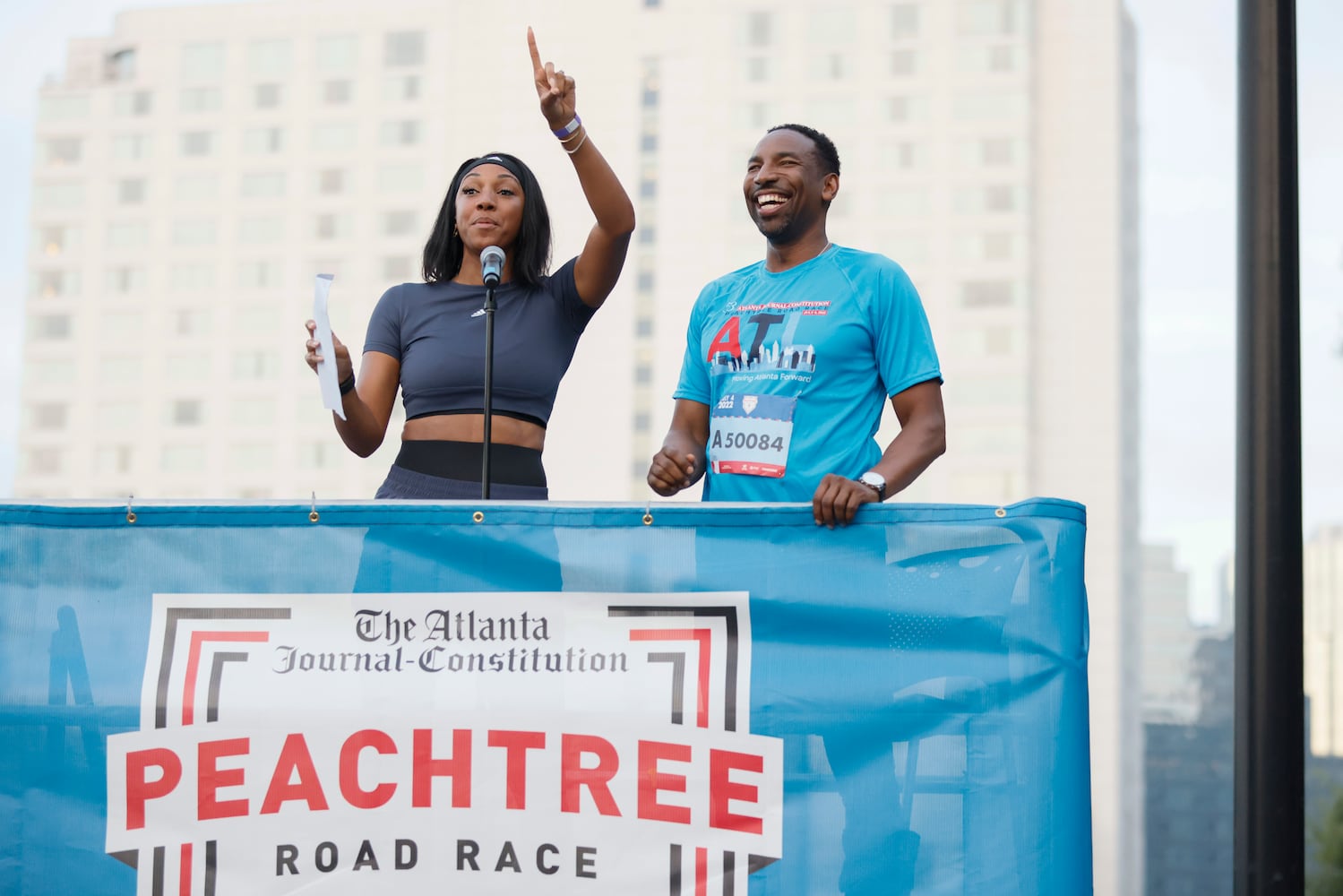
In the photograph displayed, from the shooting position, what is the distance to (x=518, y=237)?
421 centimetres

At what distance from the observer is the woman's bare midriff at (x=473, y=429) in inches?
155

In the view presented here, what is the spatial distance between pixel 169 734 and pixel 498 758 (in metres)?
0.64

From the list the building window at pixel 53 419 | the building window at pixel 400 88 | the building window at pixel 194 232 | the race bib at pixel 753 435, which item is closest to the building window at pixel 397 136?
the building window at pixel 400 88

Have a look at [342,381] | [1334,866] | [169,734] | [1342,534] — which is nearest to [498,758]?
[169,734]

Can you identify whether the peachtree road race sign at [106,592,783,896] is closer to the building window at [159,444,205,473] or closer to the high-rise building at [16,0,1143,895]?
the high-rise building at [16,0,1143,895]

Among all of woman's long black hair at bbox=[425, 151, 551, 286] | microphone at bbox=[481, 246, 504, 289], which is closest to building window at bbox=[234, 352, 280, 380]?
woman's long black hair at bbox=[425, 151, 551, 286]

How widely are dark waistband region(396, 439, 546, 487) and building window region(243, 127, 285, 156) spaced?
79.3 metres

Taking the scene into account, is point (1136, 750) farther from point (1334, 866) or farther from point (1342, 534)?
point (1334, 866)

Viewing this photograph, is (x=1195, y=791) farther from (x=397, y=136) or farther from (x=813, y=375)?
(x=813, y=375)

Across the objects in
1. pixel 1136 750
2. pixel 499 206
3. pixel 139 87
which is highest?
pixel 139 87

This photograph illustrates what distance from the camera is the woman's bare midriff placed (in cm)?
393

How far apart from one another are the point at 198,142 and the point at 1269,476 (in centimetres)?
8241

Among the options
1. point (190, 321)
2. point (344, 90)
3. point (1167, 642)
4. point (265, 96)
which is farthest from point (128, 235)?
point (1167, 642)

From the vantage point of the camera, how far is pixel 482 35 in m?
78.4
